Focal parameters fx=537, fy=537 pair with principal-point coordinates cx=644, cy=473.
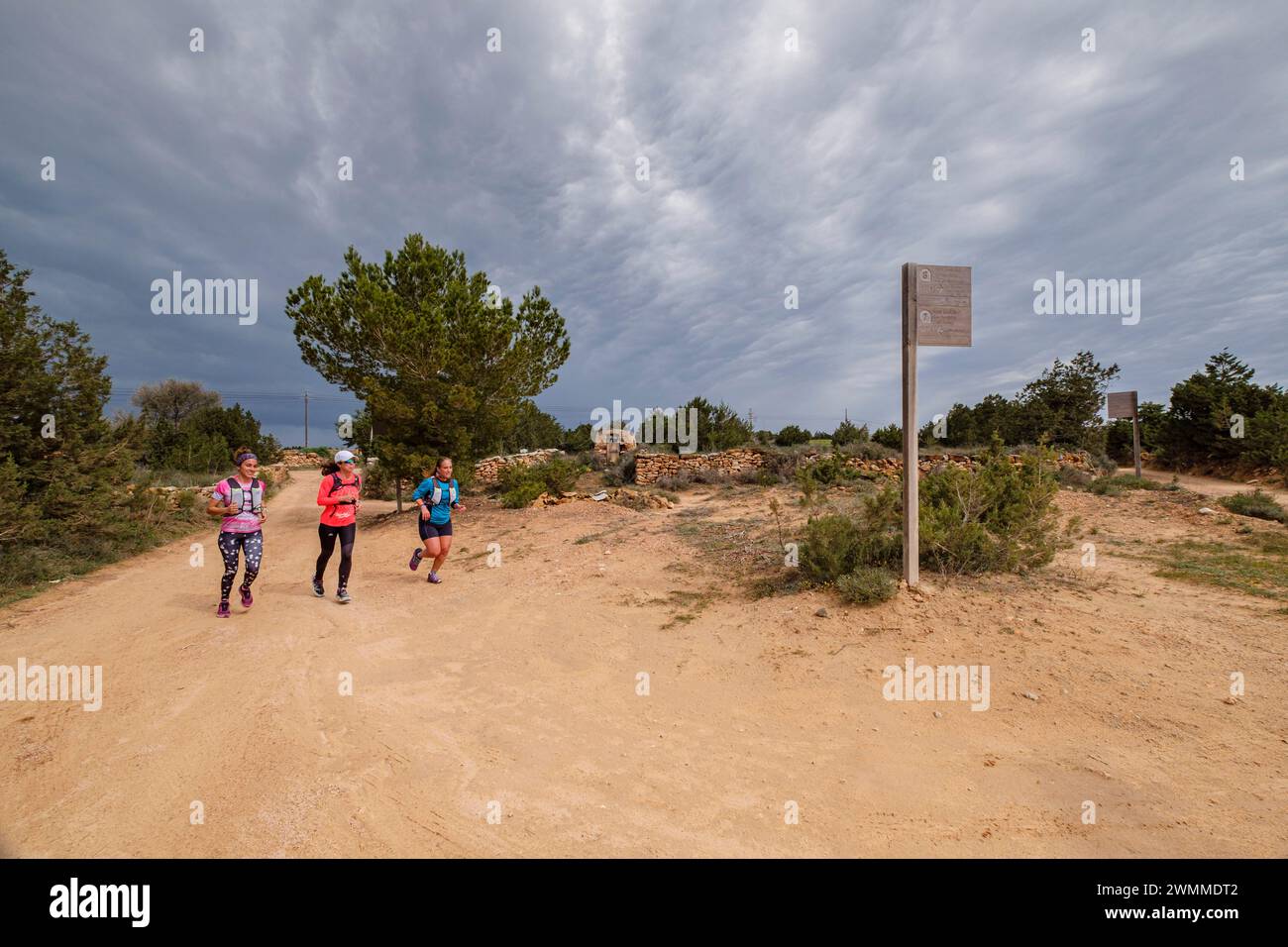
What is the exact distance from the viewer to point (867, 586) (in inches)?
213

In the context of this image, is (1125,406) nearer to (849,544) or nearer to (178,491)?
(849,544)

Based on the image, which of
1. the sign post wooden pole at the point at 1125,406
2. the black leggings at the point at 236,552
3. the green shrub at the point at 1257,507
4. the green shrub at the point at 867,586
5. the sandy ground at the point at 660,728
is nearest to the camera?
the sandy ground at the point at 660,728

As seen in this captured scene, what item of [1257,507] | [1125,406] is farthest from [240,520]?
[1125,406]

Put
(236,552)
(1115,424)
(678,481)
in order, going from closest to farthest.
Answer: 1. (236,552)
2. (678,481)
3. (1115,424)

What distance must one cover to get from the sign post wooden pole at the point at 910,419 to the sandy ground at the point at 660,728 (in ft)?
1.32

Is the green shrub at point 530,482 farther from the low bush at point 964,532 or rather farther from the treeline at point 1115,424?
the low bush at point 964,532

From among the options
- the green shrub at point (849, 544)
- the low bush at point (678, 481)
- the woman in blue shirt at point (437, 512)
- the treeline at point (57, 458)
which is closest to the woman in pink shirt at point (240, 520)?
the woman in blue shirt at point (437, 512)

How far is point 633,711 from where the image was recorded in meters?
3.91

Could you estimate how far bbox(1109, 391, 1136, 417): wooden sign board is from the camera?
651 inches

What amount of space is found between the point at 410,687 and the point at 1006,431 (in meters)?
26.9

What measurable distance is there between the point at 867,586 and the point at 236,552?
A: 6828mm

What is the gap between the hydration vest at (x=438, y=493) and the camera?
7.68 meters
